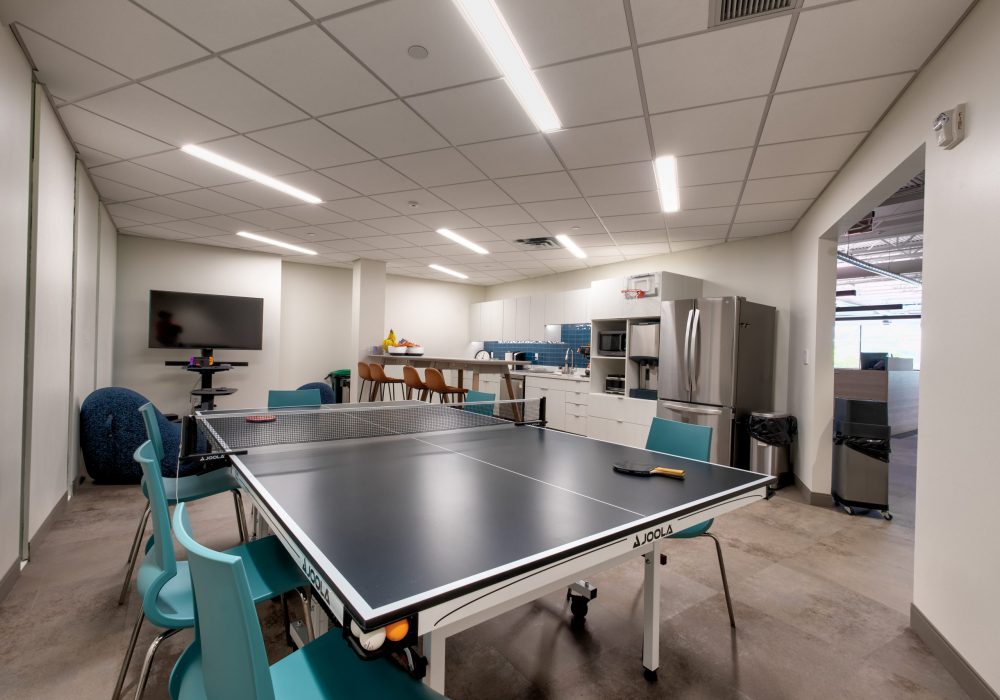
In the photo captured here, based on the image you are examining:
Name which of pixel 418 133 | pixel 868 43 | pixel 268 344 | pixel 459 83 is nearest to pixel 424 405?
pixel 418 133

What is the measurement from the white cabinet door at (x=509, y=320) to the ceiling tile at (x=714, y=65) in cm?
626

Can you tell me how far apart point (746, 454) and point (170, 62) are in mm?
5830

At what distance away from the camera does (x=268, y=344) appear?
739cm

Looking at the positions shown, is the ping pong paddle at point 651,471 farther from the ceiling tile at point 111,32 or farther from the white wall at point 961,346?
the ceiling tile at point 111,32

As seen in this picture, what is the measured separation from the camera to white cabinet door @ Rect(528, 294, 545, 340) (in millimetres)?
8180

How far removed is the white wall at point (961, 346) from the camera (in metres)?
1.73

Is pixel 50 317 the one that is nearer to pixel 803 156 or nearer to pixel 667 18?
pixel 667 18

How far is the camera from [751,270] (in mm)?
5598

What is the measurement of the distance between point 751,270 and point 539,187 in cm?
321

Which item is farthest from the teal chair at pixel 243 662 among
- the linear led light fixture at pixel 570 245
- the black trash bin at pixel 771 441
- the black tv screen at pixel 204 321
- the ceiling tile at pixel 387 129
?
the black tv screen at pixel 204 321

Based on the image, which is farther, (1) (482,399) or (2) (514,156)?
(1) (482,399)

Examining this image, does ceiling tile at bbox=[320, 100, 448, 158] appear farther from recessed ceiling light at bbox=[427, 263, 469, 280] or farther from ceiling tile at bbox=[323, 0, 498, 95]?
recessed ceiling light at bbox=[427, 263, 469, 280]

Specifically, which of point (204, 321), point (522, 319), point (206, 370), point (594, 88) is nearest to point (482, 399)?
point (594, 88)

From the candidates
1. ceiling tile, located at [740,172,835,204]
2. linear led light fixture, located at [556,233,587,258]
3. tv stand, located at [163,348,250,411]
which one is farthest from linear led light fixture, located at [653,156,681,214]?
tv stand, located at [163,348,250,411]
